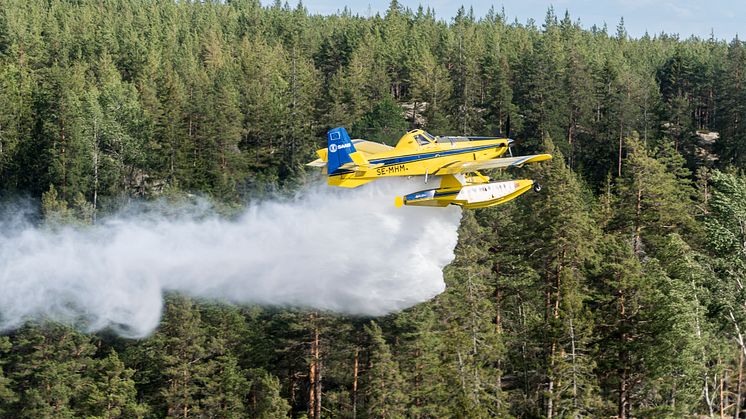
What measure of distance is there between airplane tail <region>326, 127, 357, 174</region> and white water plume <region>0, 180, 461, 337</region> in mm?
2739

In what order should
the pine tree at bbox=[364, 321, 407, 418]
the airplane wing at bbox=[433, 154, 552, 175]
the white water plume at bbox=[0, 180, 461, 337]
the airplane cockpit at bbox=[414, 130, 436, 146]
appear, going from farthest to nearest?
1. the pine tree at bbox=[364, 321, 407, 418]
2. the white water plume at bbox=[0, 180, 461, 337]
3. the airplane cockpit at bbox=[414, 130, 436, 146]
4. the airplane wing at bbox=[433, 154, 552, 175]

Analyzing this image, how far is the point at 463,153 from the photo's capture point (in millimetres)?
27578

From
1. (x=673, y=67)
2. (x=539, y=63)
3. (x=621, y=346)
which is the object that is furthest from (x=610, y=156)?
(x=621, y=346)

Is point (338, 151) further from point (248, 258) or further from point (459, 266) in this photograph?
point (459, 266)

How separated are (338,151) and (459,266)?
51.9ft

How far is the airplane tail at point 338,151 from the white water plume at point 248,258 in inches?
108

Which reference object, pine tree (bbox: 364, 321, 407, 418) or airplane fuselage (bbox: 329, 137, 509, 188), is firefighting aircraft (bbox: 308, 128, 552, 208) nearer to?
airplane fuselage (bbox: 329, 137, 509, 188)

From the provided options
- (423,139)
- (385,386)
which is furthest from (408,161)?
(385,386)

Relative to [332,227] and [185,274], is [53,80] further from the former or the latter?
[332,227]

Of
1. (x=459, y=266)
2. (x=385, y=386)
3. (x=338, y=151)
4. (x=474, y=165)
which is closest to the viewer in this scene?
(x=474, y=165)

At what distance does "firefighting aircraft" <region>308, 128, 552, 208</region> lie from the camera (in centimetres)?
2664

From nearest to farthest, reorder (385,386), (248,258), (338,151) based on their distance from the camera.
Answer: (338,151) < (248,258) < (385,386)

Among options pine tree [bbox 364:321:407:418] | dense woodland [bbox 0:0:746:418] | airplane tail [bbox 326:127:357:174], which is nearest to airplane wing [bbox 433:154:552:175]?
airplane tail [bbox 326:127:357:174]

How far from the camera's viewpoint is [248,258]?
35.7 m
